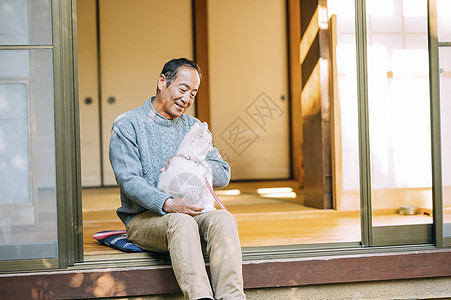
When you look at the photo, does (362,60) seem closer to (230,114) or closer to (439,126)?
(439,126)

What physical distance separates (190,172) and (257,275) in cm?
62

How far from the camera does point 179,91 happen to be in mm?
2562

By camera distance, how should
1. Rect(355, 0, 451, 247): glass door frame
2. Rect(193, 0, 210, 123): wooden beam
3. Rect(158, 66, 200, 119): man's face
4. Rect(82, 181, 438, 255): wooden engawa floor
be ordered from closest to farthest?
Rect(158, 66, 200, 119): man's face < Rect(355, 0, 451, 247): glass door frame < Rect(82, 181, 438, 255): wooden engawa floor < Rect(193, 0, 210, 123): wooden beam

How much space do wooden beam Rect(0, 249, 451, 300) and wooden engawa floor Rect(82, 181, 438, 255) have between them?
0.58 feet

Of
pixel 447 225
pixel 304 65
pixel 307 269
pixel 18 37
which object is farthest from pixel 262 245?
pixel 304 65

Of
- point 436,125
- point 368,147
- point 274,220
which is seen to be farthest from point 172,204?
point 274,220

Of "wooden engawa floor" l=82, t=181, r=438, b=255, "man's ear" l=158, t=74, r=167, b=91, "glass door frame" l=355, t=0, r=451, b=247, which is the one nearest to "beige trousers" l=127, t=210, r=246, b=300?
"wooden engawa floor" l=82, t=181, r=438, b=255

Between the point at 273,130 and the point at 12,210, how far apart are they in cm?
410

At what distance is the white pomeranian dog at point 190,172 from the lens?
7.86 feet

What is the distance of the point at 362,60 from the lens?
2.78m

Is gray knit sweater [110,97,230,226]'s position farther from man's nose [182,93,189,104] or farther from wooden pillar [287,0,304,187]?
wooden pillar [287,0,304,187]

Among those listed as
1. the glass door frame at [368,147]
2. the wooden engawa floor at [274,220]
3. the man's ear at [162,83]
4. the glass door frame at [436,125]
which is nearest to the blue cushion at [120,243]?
the wooden engawa floor at [274,220]

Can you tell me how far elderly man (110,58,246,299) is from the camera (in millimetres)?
2180

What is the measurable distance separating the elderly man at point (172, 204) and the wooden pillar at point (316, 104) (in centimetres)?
161
